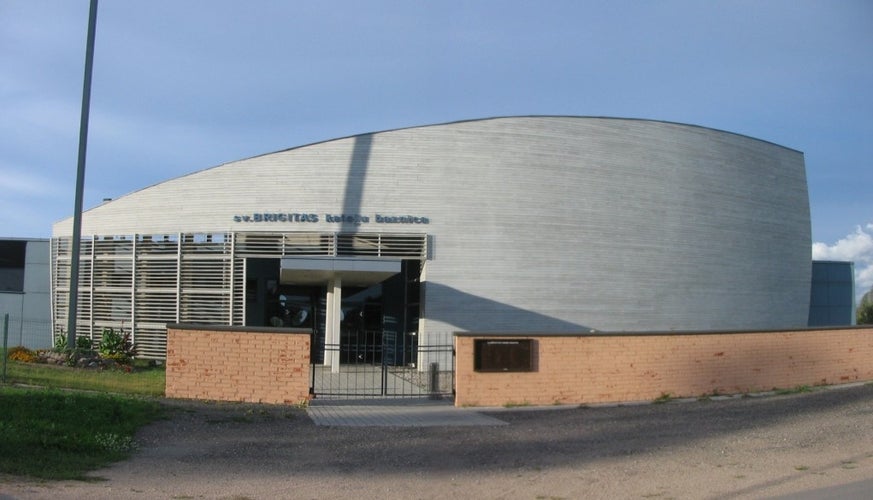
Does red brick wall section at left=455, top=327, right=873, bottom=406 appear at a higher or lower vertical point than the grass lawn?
higher

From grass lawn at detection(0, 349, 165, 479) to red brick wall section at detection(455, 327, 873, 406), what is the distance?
657 centimetres

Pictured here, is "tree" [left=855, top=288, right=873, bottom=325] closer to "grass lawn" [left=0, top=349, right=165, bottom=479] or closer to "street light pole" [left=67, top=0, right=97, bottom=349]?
"street light pole" [left=67, top=0, right=97, bottom=349]

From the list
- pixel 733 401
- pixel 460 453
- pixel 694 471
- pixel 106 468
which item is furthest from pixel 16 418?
pixel 733 401

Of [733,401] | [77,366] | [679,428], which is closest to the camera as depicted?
[679,428]

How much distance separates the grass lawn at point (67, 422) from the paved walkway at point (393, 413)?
3058mm

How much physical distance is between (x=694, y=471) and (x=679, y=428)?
3.38 metres

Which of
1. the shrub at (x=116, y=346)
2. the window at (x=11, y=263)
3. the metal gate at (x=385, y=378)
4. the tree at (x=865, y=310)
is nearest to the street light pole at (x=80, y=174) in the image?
the shrub at (x=116, y=346)

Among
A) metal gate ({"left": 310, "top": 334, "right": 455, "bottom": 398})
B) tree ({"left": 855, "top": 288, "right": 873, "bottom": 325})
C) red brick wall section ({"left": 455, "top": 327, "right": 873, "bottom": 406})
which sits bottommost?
metal gate ({"left": 310, "top": 334, "right": 455, "bottom": 398})

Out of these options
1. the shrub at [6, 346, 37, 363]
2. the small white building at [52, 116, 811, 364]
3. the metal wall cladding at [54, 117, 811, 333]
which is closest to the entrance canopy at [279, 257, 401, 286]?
the small white building at [52, 116, 811, 364]

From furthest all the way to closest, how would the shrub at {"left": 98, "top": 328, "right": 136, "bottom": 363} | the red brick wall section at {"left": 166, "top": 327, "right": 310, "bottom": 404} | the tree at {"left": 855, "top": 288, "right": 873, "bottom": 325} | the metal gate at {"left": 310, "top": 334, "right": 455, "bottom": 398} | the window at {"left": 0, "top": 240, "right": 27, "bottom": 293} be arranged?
the tree at {"left": 855, "top": 288, "right": 873, "bottom": 325} < the window at {"left": 0, "top": 240, "right": 27, "bottom": 293} < the shrub at {"left": 98, "top": 328, "right": 136, "bottom": 363} < the metal gate at {"left": 310, "top": 334, "right": 455, "bottom": 398} < the red brick wall section at {"left": 166, "top": 327, "right": 310, "bottom": 404}

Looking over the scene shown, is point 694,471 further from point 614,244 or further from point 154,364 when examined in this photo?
point 154,364

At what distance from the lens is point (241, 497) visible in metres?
8.60

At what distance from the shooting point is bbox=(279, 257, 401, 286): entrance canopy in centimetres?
2417

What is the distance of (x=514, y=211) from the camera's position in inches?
1094
